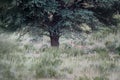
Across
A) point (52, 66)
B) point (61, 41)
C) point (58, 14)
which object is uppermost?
point (52, 66)

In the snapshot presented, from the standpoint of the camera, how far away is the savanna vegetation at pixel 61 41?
7.61 meters

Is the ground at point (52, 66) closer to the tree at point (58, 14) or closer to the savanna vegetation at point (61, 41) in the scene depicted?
the savanna vegetation at point (61, 41)

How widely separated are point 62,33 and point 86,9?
5.06 feet

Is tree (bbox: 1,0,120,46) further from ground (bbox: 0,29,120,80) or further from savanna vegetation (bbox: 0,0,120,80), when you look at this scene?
ground (bbox: 0,29,120,80)

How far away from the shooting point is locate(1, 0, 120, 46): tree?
11492 mm

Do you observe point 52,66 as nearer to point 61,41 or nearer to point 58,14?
point 58,14

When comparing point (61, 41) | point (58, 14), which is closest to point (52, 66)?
point (58, 14)

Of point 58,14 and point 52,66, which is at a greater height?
point 52,66

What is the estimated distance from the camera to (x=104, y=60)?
31.6 feet

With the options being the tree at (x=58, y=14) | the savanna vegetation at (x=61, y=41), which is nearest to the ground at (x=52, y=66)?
the savanna vegetation at (x=61, y=41)

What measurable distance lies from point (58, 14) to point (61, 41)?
288 centimetres

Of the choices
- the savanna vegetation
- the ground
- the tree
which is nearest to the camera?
the ground

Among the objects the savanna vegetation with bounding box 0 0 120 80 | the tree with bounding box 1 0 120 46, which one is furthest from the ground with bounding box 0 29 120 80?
the tree with bounding box 1 0 120 46

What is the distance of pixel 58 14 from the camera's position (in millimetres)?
12312
